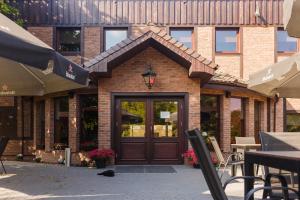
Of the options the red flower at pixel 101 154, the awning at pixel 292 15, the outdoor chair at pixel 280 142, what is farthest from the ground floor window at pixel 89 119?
the awning at pixel 292 15

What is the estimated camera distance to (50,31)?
15828 millimetres

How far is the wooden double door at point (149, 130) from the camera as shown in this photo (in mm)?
12844

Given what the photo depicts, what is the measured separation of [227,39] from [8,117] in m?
8.89

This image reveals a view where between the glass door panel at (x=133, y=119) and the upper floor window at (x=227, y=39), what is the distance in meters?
4.86

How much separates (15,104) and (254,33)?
31.2 feet

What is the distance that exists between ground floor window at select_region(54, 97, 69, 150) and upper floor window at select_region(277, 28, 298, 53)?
8.32 m

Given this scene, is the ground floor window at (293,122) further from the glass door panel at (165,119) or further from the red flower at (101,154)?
the red flower at (101,154)

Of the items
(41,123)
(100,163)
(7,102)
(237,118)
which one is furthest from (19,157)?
(237,118)

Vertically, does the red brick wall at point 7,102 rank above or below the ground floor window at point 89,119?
above

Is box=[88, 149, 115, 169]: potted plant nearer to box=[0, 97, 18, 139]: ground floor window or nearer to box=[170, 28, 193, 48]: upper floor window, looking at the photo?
box=[0, 97, 18, 139]: ground floor window

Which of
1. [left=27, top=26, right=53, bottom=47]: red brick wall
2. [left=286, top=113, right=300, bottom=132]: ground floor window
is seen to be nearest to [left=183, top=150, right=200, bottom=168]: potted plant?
[left=286, top=113, right=300, bottom=132]: ground floor window

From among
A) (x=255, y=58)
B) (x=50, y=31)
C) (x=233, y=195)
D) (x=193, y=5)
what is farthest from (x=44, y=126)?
(x=233, y=195)

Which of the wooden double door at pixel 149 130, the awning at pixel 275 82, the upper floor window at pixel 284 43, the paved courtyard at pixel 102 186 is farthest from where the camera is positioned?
the upper floor window at pixel 284 43

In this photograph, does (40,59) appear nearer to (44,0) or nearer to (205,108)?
(205,108)
